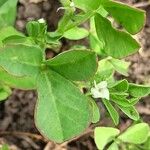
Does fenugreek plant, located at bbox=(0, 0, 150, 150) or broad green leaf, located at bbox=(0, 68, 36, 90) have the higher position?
fenugreek plant, located at bbox=(0, 0, 150, 150)

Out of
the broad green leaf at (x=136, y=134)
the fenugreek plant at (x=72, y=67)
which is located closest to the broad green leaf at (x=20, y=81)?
the fenugreek plant at (x=72, y=67)

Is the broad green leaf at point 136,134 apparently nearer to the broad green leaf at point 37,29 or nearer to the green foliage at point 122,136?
the green foliage at point 122,136

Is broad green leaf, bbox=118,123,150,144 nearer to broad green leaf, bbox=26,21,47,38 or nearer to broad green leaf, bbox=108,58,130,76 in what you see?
broad green leaf, bbox=108,58,130,76

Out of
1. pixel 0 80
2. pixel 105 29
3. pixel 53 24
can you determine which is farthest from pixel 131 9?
pixel 53 24

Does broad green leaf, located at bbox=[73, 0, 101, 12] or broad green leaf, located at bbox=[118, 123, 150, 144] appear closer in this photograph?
broad green leaf, located at bbox=[73, 0, 101, 12]

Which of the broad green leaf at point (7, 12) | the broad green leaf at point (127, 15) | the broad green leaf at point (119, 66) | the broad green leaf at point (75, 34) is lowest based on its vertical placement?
the broad green leaf at point (119, 66)

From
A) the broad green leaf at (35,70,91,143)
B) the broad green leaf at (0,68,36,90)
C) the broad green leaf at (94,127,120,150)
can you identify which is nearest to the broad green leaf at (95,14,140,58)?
the broad green leaf at (35,70,91,143)
